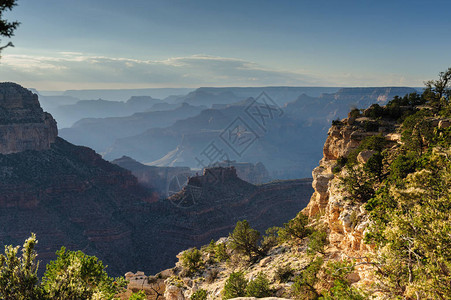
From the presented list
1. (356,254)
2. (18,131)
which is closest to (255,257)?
(356,254)

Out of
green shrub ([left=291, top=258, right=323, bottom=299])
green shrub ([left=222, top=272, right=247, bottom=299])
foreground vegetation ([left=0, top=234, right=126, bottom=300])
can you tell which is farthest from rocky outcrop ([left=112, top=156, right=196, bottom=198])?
foreground vegetation ([left=0, top=234, right=126, bottom=300])

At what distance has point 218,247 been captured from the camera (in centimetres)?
3672

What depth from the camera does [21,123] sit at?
9856cm

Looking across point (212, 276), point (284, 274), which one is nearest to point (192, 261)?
point (212, 276)

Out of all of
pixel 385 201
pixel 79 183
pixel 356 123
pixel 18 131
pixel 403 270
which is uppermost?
pixel 356 123

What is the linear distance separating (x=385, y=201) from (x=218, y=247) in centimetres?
2487

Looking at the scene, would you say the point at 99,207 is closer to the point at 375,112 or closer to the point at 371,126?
the point at 375,112

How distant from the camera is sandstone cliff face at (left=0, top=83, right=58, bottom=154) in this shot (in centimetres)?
9206

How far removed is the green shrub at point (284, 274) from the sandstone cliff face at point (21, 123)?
4006 inches

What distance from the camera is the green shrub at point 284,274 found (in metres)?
21.8

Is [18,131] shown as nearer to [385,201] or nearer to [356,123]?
[356,123]

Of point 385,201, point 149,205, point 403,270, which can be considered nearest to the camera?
point 403,270

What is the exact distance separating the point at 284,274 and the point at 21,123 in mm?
109910

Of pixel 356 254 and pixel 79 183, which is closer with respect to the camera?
pixel 356 254
